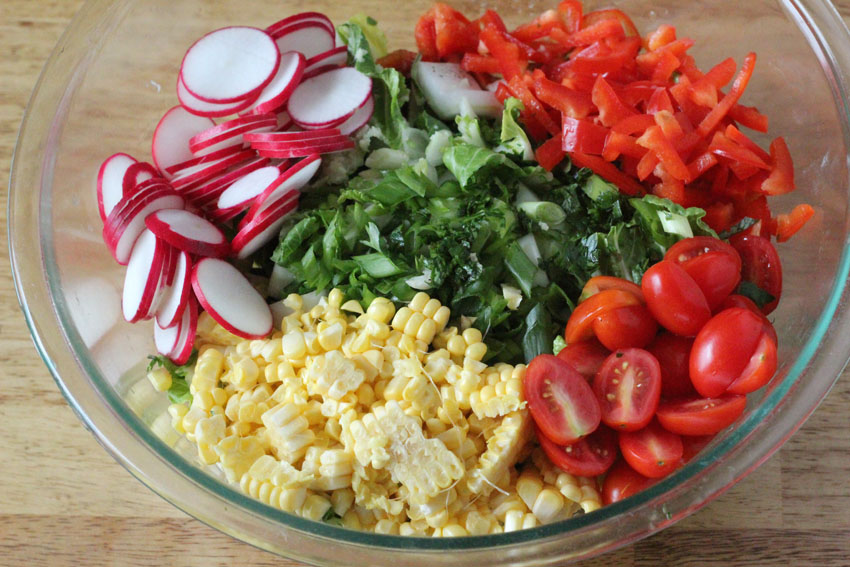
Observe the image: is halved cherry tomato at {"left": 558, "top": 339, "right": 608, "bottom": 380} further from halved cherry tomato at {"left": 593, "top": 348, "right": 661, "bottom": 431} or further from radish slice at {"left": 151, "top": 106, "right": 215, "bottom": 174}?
radish slice at {"left": 151, "top": 106, "right": 215, "bottom": 174}

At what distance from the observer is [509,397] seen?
1.72 m

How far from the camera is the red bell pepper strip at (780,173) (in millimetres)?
1996

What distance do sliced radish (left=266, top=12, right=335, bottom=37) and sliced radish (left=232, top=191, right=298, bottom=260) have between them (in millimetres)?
604

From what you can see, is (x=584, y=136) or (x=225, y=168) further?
(x=225, y=168)

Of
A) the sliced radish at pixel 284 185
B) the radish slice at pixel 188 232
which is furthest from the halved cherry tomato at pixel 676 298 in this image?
the radish slice at pixel 188 232

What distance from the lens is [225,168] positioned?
7.11 feet

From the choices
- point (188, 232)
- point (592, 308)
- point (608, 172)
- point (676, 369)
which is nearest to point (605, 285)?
point (592, 308)

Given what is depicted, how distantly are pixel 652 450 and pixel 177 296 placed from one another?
4.19 ft

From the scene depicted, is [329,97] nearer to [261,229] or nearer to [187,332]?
[261,229]

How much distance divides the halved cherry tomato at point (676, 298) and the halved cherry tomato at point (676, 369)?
5 centimetres

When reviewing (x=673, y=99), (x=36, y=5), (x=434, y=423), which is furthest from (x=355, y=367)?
(x=36, y=5)

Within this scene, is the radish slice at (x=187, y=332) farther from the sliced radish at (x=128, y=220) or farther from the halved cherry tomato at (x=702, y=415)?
the halved cherry tomato at (x=702, y=415)

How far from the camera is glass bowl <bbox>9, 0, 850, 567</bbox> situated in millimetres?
1591

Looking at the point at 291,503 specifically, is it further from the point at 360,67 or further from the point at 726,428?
the point at 360,67
